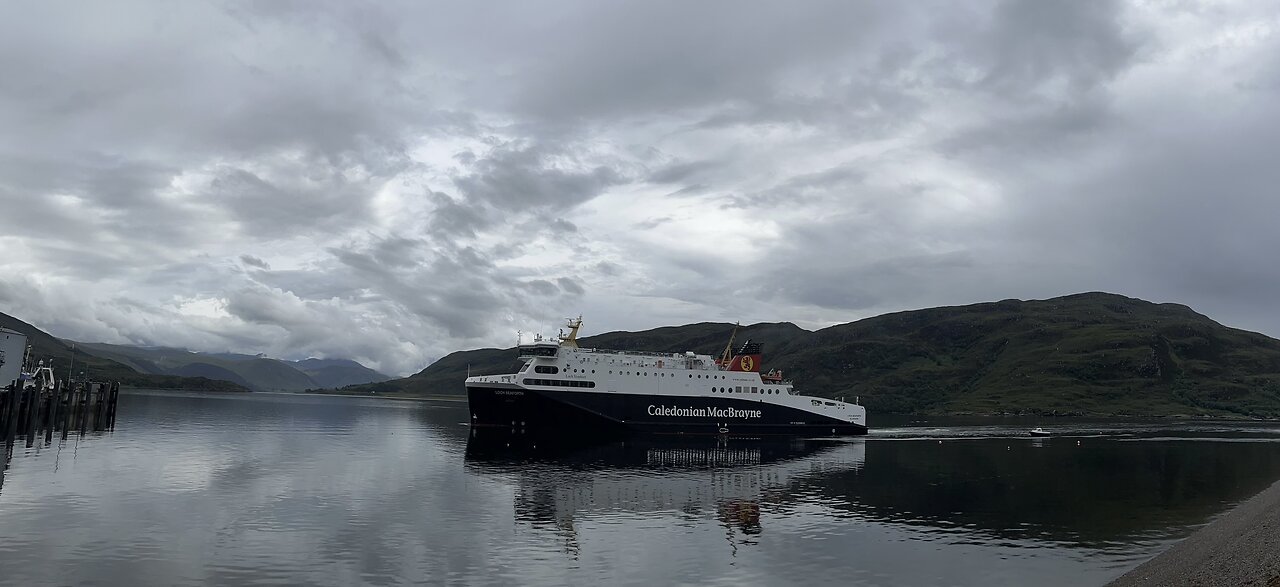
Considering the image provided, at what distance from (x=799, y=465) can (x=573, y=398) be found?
991 inches

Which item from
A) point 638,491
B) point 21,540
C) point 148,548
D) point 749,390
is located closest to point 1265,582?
point 638,491

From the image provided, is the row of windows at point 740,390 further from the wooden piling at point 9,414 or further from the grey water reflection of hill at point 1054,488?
the wooden piling at point 9,414

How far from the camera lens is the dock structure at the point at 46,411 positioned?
5609cm

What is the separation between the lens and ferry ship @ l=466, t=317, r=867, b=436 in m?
73.4

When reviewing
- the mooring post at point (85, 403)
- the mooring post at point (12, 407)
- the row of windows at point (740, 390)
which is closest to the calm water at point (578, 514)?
the mooring post at point (12, 407)

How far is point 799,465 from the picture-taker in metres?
56.5

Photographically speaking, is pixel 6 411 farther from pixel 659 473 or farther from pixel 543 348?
pixel 659 473

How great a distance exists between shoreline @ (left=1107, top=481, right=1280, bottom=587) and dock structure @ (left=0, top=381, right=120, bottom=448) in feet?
221

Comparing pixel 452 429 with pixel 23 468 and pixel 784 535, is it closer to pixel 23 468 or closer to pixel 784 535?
pixel 23 468

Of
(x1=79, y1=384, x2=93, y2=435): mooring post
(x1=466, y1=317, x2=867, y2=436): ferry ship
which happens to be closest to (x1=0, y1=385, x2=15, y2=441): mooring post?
(x1=79, y1=384, x2=93, y2=435): mooring post

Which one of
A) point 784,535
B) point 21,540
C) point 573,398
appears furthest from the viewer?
point 573,398

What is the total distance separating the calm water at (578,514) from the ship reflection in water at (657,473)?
0.94 ft

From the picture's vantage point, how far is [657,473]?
49.7 meters

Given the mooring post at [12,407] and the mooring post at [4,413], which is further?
the mooring post at [4,413]
